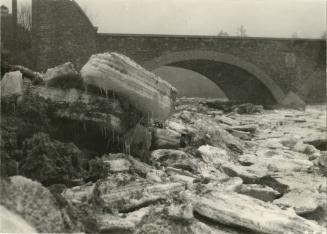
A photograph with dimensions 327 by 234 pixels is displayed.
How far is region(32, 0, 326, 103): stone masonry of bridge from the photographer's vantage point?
16438 millimetres

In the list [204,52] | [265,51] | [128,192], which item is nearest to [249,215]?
[128,192]

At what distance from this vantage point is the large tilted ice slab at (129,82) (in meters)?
4.32

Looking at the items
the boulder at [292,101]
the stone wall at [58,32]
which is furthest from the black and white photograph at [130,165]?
the boulder at [292,101]

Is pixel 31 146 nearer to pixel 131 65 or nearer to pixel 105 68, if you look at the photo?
pixel 105 68

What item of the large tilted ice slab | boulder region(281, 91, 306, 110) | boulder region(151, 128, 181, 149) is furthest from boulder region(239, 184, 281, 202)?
boulder region(281, 91, 306, 110)

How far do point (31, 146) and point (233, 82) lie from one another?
19134 millimetres

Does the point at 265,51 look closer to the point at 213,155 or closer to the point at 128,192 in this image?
the point at 213,155

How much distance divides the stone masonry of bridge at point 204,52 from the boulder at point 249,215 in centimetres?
1379

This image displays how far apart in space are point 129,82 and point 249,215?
5.62ft

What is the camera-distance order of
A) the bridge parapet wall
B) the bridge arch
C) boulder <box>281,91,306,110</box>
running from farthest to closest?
boulder <box>281,91,306,110</box>
the bridge arch
the bridge parapet wall

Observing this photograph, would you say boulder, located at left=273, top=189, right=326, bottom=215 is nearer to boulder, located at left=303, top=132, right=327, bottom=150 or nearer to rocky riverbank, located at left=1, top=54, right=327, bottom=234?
rocky riverbank, located at left=1, top=54, right=327, bottom=234

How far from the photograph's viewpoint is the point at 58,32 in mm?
16562

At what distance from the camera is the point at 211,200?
359 cm

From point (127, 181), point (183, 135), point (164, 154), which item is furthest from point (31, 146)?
point (183, 135)
